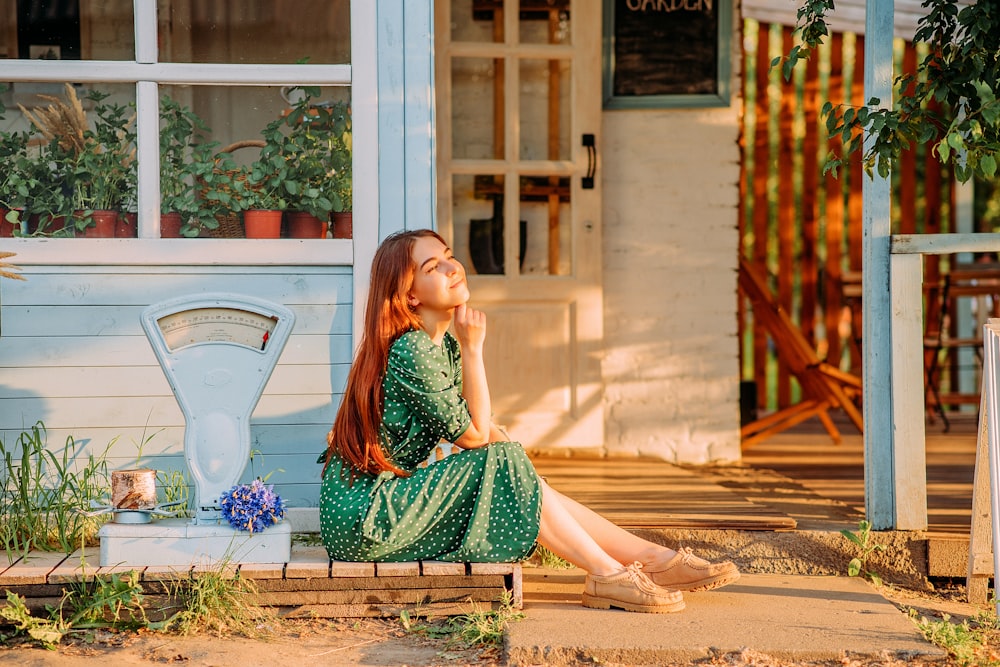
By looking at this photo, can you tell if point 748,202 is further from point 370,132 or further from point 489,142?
point 370,132

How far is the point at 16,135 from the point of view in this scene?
3918 millimetres

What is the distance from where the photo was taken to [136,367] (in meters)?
3.88

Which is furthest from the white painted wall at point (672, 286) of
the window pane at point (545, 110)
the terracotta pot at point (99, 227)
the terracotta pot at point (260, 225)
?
the terracotta pot at point (99, 227)

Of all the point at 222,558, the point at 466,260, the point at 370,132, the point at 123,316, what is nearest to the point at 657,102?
the point at 466,260

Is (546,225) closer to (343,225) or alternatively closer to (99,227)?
(343,225)

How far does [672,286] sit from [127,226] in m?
2.77

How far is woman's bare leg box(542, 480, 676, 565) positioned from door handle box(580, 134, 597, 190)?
238 cm

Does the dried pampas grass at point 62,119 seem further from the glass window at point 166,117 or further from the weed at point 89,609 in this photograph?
the weed at point 89,609

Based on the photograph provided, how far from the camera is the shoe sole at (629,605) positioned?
126 inches

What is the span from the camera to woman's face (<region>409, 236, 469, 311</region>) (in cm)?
324

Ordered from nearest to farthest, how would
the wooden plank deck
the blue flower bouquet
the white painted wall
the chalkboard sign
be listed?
the blue flower bouquet, the wooden plank deck, the chalkboard sign, the white painted wall

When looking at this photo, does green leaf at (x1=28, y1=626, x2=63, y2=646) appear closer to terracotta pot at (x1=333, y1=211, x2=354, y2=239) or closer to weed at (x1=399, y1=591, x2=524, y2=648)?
weed at (x1=399, y1=591, x2=524, y2=648)

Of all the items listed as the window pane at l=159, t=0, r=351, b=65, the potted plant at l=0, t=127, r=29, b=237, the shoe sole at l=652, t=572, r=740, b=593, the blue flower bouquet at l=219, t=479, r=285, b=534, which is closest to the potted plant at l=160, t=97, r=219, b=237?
the window pane at l=159, t=0, r=351, b=65

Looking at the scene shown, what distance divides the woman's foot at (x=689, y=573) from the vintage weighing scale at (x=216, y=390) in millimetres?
1113
